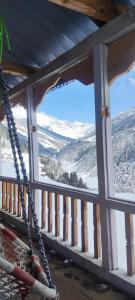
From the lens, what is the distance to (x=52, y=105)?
4.63 m

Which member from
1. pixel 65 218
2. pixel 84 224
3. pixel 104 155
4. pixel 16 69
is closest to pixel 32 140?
pixel 16 69

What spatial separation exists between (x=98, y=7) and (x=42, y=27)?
1.00m

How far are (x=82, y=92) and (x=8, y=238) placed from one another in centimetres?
201

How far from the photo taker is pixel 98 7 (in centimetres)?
268

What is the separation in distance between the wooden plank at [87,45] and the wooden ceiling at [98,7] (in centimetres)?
8

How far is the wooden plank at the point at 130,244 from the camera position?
9.14 ft

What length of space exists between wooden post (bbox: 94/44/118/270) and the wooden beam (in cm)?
157

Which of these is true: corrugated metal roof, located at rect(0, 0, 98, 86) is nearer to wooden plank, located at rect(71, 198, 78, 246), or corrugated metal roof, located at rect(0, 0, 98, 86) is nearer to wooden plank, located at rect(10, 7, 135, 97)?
wooden plank, located at rect(10, 7, 135, 97)

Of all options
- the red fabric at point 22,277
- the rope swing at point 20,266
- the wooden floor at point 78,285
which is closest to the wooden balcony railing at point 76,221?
the wooden floor at point 78,285

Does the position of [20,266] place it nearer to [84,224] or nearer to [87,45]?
[84,224]

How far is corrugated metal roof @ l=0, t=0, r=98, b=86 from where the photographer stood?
3141 millimetres

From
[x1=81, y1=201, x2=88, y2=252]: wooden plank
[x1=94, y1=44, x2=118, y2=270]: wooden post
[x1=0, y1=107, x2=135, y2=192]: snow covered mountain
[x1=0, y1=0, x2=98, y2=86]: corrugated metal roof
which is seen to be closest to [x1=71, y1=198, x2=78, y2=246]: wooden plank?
[x1=81, y1=201, x2=88, y2=252]: wooden plank

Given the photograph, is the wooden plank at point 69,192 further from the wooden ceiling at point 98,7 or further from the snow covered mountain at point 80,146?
the wooden ceiling at point 98,7

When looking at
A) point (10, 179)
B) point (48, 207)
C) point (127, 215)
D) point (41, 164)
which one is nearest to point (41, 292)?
point (127, 215)
